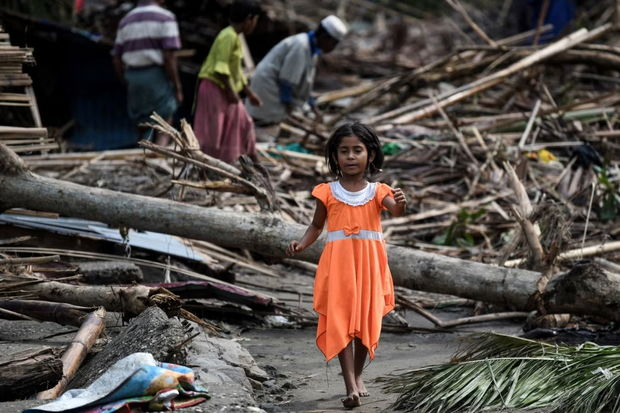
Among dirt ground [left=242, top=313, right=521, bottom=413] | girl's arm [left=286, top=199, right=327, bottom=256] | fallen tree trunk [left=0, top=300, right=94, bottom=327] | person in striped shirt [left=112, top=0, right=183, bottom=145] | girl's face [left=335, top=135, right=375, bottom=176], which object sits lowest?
dirt ground [left=242, top=313, right=521, bottom=413]

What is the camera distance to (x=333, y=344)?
4.22 m

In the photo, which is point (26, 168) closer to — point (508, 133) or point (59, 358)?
point (59, 358)

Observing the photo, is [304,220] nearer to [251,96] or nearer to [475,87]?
[251,96]

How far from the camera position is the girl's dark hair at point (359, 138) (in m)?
4.36

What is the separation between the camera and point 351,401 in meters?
4.08

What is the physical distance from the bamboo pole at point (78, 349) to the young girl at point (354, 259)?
1.00m

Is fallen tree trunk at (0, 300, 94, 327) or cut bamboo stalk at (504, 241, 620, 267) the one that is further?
cut bamboo stalk at (504, 241, 620, 267)

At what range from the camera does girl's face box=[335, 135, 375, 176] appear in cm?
432

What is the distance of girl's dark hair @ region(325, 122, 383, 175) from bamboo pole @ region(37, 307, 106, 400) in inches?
50.6

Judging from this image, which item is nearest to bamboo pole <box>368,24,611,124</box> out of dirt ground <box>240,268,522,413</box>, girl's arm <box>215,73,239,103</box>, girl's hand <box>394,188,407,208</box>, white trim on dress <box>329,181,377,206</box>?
girl's arm <box>215,73,239,103</box>

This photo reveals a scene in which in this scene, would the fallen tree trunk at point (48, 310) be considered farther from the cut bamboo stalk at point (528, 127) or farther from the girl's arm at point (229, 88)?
the cut bamboo stalk at point (528, 127)

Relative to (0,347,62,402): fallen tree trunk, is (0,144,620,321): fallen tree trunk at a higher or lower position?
higher

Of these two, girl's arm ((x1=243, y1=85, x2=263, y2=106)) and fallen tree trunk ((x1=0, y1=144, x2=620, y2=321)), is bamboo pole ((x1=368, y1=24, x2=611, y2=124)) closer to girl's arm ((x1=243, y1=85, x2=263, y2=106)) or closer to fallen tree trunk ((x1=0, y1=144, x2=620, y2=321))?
girl's arm ((x1=243, y1=85, x2=263, y2=106))

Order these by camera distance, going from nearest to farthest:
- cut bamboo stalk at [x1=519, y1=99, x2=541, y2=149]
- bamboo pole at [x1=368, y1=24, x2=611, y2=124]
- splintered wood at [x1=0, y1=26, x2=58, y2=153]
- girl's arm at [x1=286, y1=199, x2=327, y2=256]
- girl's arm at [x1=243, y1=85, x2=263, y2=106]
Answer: girl's arm at [x1=286, y1=199, x2=327, y2=256] → splintered wood at [x1=0, y1=26, x2=58, y2=153] → girl's arm at [x1=243, y1=85, x2=263, y2=106] → cut bamboo stalk at [x1=519, y1=99, x2=541, y2=149] → bamboo pole at [x1=368, y1=24, x2=611, y2=124]
